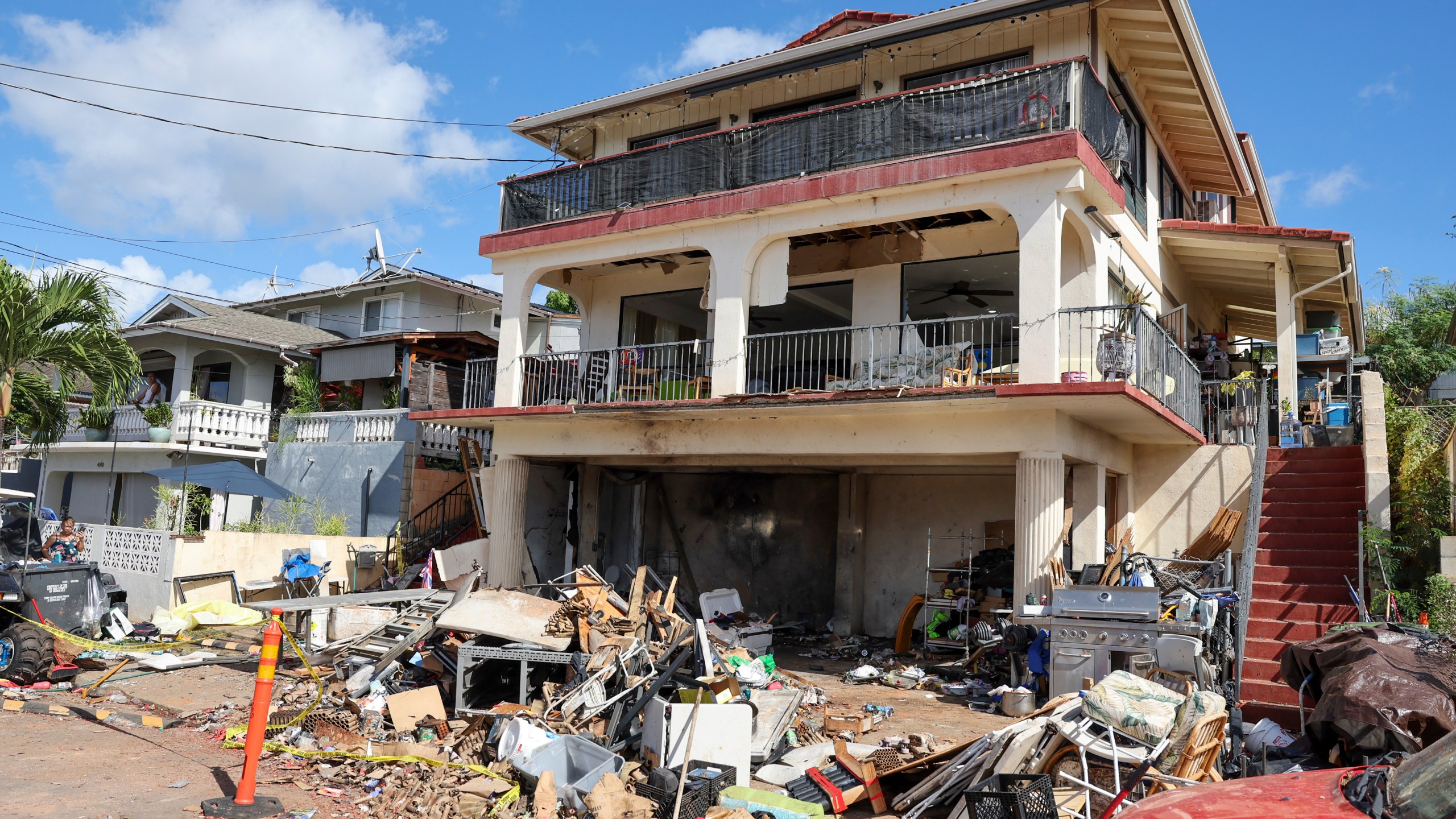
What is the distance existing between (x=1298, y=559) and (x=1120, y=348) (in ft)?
13.5

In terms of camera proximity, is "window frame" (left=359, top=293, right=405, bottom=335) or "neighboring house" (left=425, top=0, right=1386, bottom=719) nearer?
A: "neighboring house" (left=425, top=0, right=1386, bottom=719)

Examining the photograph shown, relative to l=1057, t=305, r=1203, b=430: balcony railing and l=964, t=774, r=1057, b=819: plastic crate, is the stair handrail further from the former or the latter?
l=964, t=774, r=1057, b=819: plastic crate

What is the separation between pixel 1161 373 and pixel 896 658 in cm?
552

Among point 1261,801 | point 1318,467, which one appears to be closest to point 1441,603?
point 1318,467

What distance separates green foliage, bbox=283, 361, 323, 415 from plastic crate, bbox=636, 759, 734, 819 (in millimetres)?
19717

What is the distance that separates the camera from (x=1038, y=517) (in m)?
11.5

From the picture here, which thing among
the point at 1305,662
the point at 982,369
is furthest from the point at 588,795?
the point at 982,369

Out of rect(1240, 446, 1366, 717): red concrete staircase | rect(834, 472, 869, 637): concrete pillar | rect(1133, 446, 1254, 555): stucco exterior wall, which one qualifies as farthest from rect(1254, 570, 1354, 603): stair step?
rect(834, 472, 869, 637): concrete pillar

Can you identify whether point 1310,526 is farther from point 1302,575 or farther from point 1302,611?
point 1302,611

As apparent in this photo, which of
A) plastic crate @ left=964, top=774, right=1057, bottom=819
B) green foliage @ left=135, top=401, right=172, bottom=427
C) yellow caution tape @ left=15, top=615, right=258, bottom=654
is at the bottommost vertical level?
yellow caution tape @ left=15, top=615, right=258, bottom=654

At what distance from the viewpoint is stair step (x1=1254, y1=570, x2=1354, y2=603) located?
1146 cm

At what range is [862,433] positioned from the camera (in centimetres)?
1262

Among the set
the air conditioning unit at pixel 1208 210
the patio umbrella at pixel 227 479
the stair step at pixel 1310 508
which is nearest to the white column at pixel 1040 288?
the stair step at pixel 1310 508

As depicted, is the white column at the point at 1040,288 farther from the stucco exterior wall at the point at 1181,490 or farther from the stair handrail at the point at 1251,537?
the stucco exterior wall at the point at 1181,490
